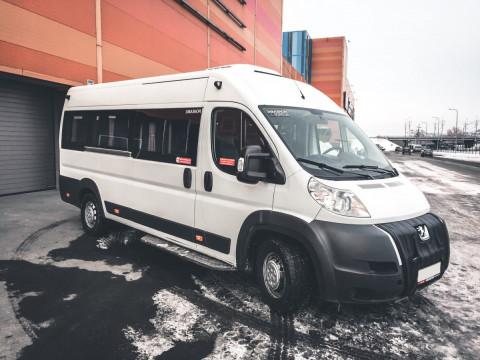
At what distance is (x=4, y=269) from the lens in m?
4.82

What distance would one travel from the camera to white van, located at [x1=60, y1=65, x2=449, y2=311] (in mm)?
3238

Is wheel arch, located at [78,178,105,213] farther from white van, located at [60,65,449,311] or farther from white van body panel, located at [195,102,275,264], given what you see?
white van body panel, located at [195,102,275,264]

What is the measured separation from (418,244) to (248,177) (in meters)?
1.68

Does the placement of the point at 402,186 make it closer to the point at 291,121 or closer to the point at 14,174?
the point at 291,121

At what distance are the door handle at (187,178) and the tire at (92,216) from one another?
234 cm

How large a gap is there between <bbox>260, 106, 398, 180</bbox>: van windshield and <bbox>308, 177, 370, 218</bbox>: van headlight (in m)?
0.16

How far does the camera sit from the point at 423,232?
3.49m

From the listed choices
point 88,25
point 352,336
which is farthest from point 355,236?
point 88,25

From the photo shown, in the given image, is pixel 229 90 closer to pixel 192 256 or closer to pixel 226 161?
pixel 226 161

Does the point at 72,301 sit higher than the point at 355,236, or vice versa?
the point at 355,236

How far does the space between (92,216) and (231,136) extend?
3.67 m

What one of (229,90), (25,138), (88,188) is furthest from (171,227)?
(25,138)

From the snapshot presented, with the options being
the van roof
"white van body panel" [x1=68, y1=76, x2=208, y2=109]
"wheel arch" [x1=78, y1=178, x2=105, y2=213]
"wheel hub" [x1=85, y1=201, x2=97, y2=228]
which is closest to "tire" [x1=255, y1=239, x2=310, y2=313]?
the van roof

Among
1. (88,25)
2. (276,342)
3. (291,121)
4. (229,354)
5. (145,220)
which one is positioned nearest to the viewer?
(229,354)
